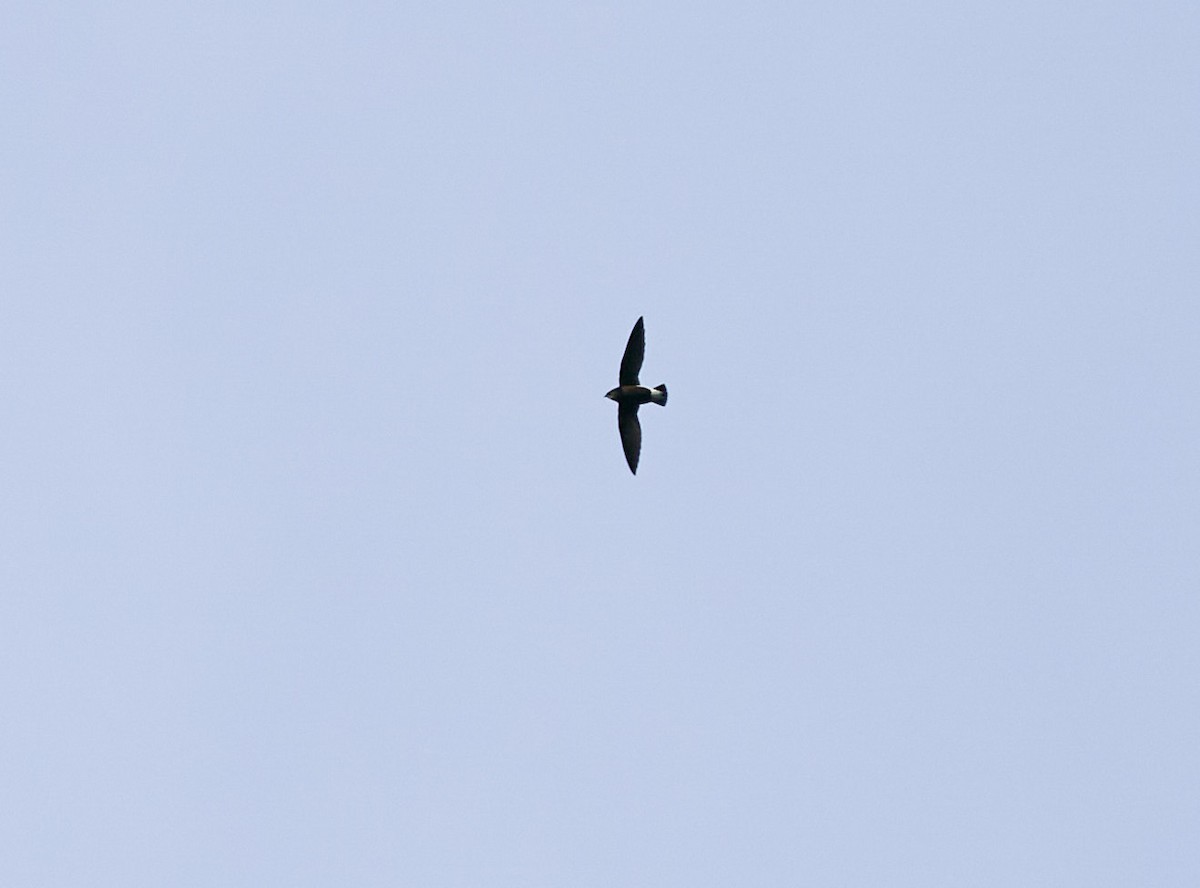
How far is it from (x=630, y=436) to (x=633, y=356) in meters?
2.47

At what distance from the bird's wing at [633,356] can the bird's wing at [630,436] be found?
1.06 m

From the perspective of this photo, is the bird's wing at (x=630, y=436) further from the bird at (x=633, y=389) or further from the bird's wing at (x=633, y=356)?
the bird's wing at (x=633, y=356)

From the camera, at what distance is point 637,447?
52.0 metres

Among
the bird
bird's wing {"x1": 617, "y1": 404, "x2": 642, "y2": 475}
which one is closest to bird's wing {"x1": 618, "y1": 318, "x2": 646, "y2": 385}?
the bird

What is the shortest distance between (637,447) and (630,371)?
92.0 inches

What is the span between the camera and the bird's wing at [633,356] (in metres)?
50.8

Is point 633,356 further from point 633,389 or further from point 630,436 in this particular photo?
point 630,436

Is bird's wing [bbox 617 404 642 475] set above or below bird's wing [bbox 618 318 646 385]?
below

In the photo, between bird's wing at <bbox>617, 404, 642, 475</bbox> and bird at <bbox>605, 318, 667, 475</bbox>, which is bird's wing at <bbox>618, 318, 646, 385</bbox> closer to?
bird at <bbox>605, 318, 667, 475</bbox>

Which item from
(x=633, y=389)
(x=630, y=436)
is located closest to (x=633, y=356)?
(x=633, y=389)

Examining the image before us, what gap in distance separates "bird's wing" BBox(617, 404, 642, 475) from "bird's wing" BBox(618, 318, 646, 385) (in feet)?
3.49

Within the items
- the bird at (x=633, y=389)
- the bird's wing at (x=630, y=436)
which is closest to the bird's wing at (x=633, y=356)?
the bird at (x=633, y=389)

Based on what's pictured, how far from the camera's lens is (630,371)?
51.1m

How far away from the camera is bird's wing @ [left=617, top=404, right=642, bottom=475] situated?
2039 inches
